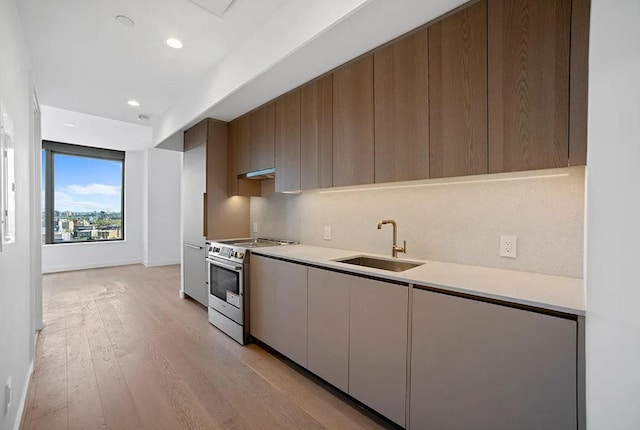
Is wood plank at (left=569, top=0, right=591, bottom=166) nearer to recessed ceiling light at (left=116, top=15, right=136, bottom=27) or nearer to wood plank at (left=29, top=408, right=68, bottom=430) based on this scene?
recessed ceiling light at (left=116, top=15, right=136, bottom=27)

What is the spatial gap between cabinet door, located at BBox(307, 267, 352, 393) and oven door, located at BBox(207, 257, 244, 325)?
3.07ft

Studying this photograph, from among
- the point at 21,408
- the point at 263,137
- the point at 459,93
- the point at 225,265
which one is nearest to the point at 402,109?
the point at 459,93

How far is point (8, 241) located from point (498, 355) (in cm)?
248

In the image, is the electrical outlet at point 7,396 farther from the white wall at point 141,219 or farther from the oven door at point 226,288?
the white wall at point 141,219

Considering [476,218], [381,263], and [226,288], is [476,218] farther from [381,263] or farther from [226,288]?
[226,288]

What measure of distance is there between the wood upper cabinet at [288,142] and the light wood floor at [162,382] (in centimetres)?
161

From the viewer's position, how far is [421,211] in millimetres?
2084

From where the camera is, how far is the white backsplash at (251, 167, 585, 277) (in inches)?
58.8

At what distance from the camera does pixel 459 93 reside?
5.12ft

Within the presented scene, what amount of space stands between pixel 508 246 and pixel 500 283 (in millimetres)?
404

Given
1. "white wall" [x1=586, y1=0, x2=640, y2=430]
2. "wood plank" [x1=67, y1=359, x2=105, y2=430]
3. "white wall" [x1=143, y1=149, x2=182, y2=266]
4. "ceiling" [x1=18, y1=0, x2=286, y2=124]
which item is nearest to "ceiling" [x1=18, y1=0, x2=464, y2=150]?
"ceiling" [x1=18, y1=0, x2=286, y2=124]

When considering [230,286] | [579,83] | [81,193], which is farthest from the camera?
[81,193]

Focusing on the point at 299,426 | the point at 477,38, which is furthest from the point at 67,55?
the point at 299,426

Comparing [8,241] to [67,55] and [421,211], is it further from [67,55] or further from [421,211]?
[421,211]
